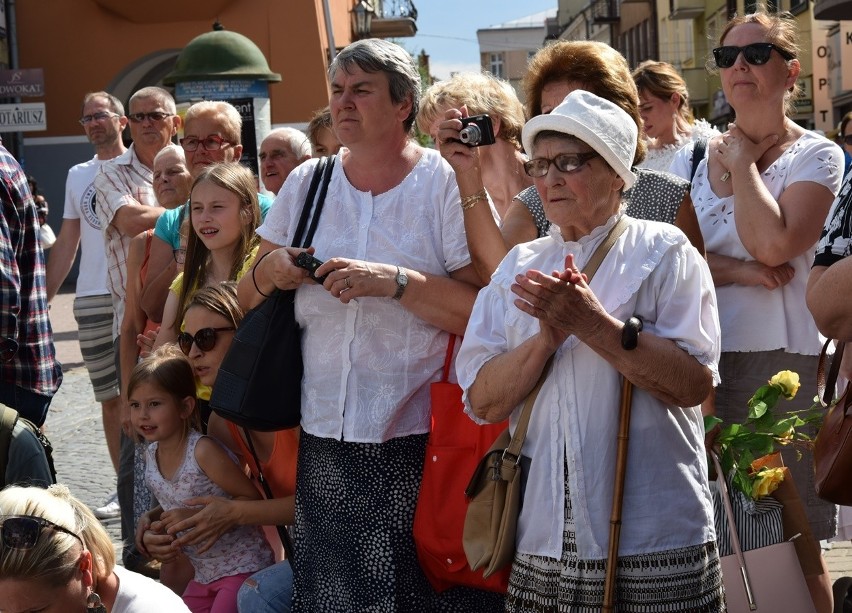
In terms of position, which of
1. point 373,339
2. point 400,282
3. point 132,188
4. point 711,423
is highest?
point 132,188

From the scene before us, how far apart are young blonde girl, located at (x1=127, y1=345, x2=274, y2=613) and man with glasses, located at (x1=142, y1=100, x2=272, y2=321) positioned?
0.95 meters

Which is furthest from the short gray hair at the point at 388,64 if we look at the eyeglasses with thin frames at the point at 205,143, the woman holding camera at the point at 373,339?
the eyeglasses with thin frames at the point at 205,143

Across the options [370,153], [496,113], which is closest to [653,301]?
[370,153]

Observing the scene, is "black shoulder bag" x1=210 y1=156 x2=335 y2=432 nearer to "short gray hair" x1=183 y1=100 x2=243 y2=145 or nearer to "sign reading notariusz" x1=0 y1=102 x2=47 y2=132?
"short gray hair" x1=183 y1=100 x2=243 y2=145

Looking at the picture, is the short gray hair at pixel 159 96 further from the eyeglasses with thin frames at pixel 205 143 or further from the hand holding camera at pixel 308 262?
the hand holding camera at pixel 308 262

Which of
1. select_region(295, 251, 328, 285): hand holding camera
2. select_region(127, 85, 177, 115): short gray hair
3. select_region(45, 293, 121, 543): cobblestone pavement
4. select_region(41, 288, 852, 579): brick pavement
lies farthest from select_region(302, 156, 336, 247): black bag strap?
select_region(127, 85, 177, 115): short gray hair

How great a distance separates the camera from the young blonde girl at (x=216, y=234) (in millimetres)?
5199

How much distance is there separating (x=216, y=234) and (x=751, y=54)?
7.16ft

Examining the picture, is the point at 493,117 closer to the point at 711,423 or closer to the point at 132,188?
the point at 711,423

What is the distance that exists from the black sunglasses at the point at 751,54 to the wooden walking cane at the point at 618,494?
1889mm

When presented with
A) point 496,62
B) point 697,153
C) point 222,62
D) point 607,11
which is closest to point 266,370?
point 697,153

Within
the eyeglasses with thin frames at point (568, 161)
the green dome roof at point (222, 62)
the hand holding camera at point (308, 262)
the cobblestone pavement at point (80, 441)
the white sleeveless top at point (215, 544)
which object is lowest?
the cobblestone pavement at point (80, 441)

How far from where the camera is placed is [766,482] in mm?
4035

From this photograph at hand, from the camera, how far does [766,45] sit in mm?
4539
